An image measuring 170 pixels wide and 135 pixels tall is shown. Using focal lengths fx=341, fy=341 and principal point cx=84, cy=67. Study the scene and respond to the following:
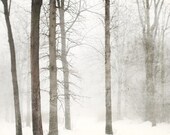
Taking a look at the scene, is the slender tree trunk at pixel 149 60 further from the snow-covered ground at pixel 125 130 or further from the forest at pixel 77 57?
the snow-covered ground at pixel 125 130

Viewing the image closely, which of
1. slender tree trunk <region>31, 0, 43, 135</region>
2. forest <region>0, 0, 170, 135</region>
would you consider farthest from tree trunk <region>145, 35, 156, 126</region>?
slender tree trunk <region>31, 0, 43, 135</region>

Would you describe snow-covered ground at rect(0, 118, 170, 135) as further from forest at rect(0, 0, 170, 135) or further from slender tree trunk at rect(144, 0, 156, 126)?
slender tree trunk at rect(144, 0, 156, 126)

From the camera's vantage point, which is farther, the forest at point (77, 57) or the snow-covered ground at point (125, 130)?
the snow-covered ground at point (125, 130)

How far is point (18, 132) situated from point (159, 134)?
6.27 metres

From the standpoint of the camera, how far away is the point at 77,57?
892 inches

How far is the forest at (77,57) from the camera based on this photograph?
1254 centimetres

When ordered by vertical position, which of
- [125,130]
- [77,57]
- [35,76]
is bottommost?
[125,130]

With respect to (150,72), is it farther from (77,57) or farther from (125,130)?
(125,130)

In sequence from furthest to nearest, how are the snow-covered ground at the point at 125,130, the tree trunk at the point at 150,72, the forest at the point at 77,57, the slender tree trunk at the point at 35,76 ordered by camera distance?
the tree trunk at the point at 150,72 < the snow-covered ground at the point at 125,130 < the forest at the point at 77,57 < the slender tree trunk at the point at 35,76

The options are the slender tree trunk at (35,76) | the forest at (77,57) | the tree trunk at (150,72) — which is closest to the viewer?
the slender tree trunk at (35,76)

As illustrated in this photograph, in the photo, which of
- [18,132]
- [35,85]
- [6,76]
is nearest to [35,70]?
[35,85]

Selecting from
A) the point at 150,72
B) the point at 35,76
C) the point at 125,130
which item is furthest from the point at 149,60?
the point at 35,76

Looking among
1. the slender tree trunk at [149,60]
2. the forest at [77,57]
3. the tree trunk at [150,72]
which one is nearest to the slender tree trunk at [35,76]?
the forest at [77,57]

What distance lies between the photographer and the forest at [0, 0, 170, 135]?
12.5 meters
